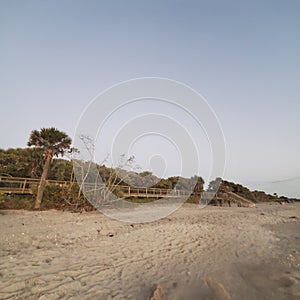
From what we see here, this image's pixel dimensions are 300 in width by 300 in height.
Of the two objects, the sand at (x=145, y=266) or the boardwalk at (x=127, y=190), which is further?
the boardwalk at (x=127, y=190)

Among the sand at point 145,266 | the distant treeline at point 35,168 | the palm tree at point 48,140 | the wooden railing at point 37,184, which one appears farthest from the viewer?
the distant treeline at point 35,168

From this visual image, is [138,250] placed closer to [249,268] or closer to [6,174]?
[249,268]

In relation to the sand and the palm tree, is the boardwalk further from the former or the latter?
the sand

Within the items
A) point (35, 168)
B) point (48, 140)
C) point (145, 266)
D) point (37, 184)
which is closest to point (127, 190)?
point (37, 184)

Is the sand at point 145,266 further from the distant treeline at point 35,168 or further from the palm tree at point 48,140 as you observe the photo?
the distant treeline at point 35,168

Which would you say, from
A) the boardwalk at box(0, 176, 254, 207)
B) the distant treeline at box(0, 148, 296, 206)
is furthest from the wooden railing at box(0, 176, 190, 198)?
the distant treeline at box(0, 148, 296, 206)

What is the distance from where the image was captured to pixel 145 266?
3.70 metres

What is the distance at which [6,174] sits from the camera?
14102 millimetres

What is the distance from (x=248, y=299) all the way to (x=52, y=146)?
1226 centimetres

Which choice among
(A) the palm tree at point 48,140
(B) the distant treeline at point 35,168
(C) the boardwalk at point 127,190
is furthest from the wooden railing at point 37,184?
(A) the palm tree at point 48,140

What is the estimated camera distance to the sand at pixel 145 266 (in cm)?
266

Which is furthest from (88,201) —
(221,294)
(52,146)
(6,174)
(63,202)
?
(221,294)

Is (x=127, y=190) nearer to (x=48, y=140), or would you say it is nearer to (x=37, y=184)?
(x=37, y=184)

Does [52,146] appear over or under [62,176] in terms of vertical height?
over
